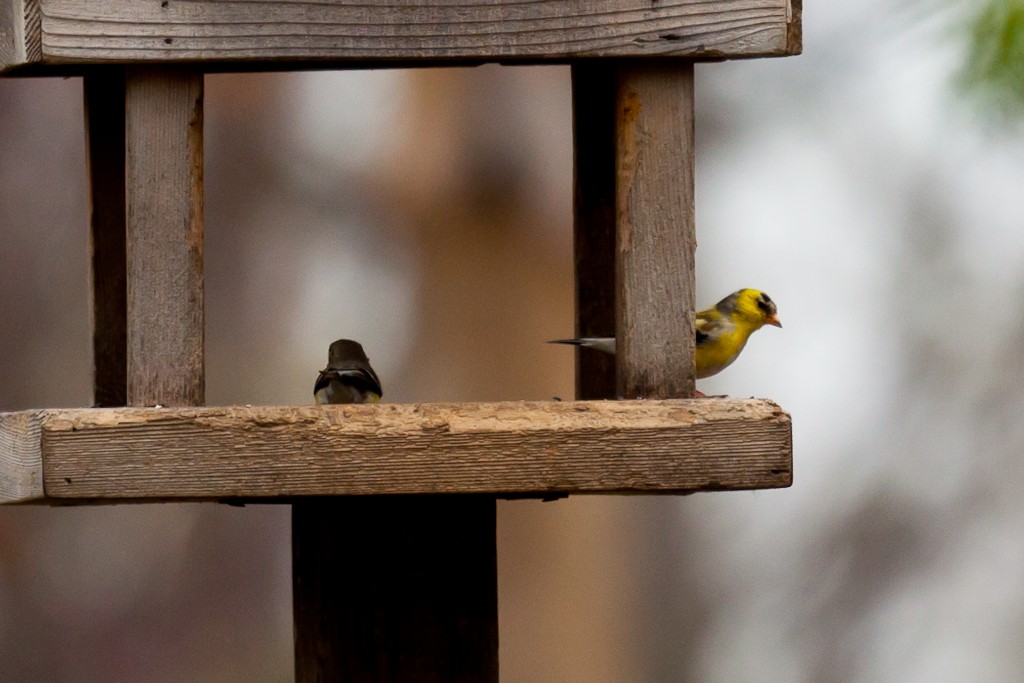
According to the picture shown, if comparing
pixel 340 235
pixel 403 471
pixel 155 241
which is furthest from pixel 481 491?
pixel 340 235

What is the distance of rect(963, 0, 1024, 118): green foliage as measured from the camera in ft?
10.1

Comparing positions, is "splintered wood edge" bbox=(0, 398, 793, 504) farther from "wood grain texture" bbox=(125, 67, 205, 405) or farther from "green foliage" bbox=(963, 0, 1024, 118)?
"green foliage" bbox=(963, 0, 1024, 118)

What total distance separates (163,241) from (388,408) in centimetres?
49

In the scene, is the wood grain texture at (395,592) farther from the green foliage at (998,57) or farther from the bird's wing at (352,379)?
the green foliage at (998,57)

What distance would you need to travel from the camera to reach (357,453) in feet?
7.90

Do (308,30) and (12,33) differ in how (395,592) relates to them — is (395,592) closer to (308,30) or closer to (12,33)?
(308,30)

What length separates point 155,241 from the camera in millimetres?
2586

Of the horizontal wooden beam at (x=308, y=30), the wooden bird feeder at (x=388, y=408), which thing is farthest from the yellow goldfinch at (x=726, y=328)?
the horizontal wooden beam at (x=308, y=30)

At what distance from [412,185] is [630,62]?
8.92 feet

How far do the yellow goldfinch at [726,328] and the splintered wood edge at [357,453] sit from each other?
43.2 inches

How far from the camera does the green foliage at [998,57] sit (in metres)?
3.09

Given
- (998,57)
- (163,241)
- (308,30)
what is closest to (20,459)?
(163,241)

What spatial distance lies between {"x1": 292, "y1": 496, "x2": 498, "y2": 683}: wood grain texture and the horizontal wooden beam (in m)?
0.83

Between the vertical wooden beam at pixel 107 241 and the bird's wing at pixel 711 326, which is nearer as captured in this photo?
the vertical wooden beam at pixel 107 241
